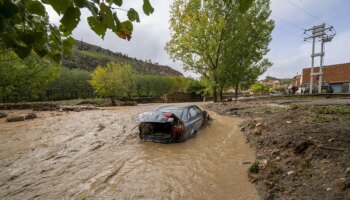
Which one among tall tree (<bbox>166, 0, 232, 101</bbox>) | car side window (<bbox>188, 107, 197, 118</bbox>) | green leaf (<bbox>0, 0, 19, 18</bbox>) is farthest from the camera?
tall tree (<bbox>166, 0, 232, 101</bbox>)

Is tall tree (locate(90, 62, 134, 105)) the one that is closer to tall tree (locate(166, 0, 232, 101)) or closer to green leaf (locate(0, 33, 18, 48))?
tall tree (locate(166, 0, 232, 101))

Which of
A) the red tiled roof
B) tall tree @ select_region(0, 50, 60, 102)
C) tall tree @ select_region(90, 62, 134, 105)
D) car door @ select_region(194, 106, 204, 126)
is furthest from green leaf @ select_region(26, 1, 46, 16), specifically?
the red tiled roof

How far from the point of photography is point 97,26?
1.61 m

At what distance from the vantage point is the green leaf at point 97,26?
5.16 ft

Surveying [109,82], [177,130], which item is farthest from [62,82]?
[177,130]

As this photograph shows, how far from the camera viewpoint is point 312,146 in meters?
5.48

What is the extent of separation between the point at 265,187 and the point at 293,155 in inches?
61.8

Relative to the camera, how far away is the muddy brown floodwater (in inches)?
191

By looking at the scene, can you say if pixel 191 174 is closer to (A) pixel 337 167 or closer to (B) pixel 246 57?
(A) pixel 337 167

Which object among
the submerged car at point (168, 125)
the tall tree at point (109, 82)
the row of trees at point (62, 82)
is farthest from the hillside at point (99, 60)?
the submerged car at point (168, 125)

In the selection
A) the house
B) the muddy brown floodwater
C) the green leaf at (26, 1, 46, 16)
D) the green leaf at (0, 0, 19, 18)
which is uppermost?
the house

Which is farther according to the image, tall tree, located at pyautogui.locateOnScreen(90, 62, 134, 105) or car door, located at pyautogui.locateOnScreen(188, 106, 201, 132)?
tall tree, located at pyautogui.locateOnScreen(90, 62, 134, 105)

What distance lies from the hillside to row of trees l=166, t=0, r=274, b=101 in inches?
2244

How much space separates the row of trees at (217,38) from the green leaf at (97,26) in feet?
70.4
